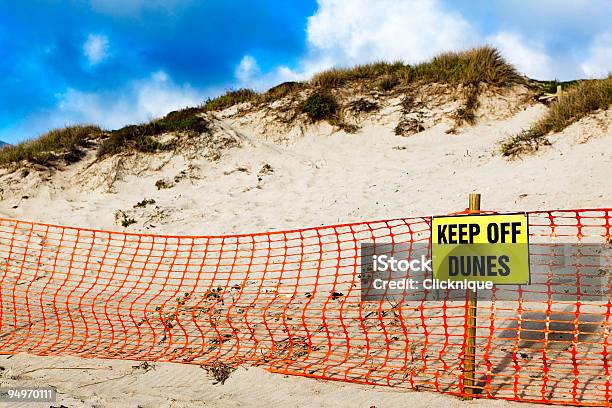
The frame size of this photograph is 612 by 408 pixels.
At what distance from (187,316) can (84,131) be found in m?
12.8

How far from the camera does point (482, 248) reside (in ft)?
14.1

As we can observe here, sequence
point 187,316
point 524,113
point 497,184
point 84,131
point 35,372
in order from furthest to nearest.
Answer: point 84,131 → point 524,113 → point 497,184 → point 187,316 → point 35,372

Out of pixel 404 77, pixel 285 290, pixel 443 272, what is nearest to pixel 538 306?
pixel 443 272

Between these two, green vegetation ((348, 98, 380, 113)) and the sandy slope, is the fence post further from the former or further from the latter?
green vegetation ((348, 98, 380, 113))

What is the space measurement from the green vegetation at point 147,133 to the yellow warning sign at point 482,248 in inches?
486

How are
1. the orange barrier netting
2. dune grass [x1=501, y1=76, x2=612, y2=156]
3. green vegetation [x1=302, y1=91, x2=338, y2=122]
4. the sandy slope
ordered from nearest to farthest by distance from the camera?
1. the orange barrier netting
2. the sandy slope
3. dune grass [x1=501, y1=76, x2=612, y2=156]
4. green vegetation [x1=302, y1=91, x2=338, y2=122]

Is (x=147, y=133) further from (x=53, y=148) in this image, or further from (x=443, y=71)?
(x=443, y=71)

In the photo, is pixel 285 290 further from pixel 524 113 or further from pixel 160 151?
pixel 524 113

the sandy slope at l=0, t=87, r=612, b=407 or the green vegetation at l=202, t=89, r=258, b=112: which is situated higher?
the green vegetation at l=202, t=89, r=258, b=112

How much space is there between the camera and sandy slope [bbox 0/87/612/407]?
4.73 metres

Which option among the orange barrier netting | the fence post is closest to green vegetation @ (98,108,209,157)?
the orange barrier netting

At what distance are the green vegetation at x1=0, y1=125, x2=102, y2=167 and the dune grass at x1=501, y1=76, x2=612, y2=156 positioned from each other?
13.3 meters

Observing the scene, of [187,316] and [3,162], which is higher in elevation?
[3,162]

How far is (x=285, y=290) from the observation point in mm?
7734
